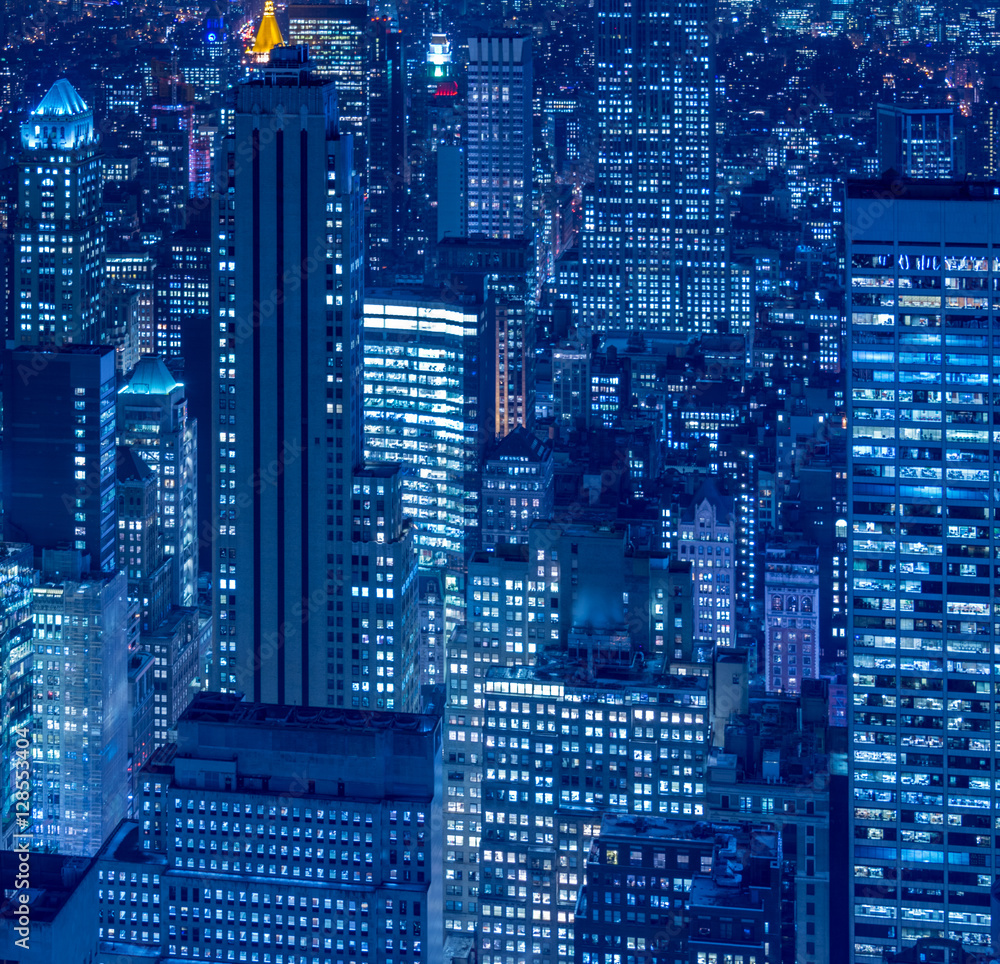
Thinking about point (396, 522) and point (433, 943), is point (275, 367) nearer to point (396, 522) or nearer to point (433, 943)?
point (396, 522)

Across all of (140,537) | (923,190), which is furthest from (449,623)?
(923,190)

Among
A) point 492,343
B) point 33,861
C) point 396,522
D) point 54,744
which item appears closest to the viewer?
point 33,861

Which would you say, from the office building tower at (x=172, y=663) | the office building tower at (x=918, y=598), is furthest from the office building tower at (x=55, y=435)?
the office building tower at (x=918, y=598)

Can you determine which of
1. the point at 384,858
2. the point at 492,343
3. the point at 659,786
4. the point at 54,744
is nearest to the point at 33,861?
the point at 384,858

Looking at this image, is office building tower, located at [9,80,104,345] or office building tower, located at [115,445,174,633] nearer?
office building tower, located at [115,445,174,633]

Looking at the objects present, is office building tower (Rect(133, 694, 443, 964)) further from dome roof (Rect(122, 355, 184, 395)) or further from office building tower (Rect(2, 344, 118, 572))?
dome roof (Rect(122, 355, 184, 395))

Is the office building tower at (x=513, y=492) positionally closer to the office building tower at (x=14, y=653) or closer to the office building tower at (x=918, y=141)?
the office building tower at (x=918, y=141)

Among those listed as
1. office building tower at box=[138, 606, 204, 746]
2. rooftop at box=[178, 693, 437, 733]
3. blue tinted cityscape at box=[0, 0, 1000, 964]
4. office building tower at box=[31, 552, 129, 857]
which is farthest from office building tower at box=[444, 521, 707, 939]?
office building tower at box=[138, 606, 204, 746]
